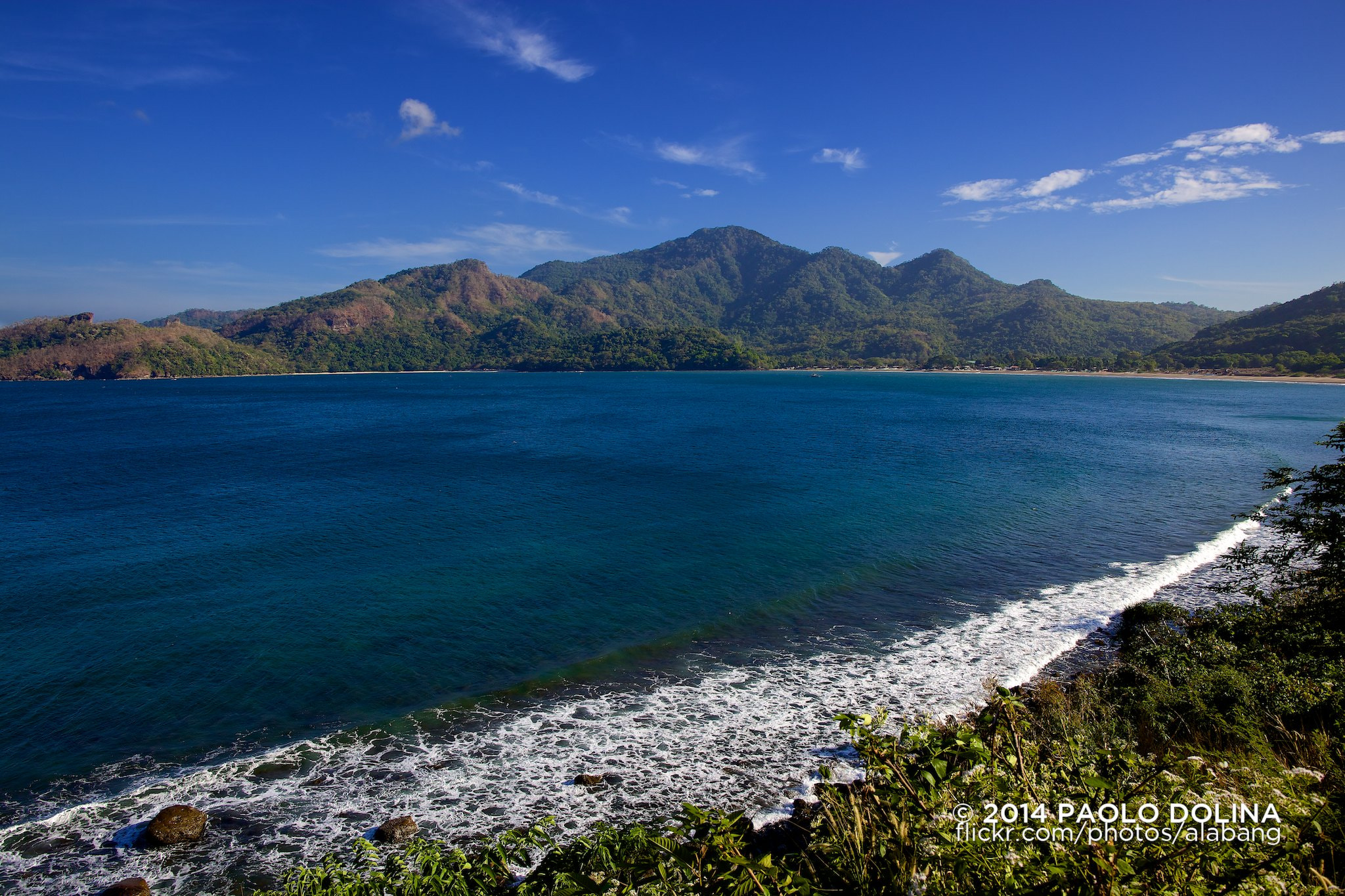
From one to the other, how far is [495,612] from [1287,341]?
228m

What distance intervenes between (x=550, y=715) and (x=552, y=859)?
404 inches

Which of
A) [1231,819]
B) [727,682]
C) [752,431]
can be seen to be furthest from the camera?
[752,431]

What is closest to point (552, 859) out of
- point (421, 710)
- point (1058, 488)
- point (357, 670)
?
point (421, 710)

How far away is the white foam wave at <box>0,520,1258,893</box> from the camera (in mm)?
10961

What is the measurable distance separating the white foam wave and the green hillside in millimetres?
200761

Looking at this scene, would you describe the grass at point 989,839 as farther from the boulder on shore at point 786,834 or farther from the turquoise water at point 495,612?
the turquoise water at point 495,612

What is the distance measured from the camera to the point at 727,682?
54.4 feet

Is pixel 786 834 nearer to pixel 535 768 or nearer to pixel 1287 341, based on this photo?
pixel 535 768

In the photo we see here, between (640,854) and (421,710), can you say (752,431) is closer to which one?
(421,710)

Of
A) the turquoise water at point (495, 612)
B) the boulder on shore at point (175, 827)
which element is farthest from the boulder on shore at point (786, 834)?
the boulder on shore at point (175, 827)

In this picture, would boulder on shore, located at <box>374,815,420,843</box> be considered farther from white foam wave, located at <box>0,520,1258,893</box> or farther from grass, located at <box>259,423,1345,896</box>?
grass, located at <box>259,423,1345,896</box>

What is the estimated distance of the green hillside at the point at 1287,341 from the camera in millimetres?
154375

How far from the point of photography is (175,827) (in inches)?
442

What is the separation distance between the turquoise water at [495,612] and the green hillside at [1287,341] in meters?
148
